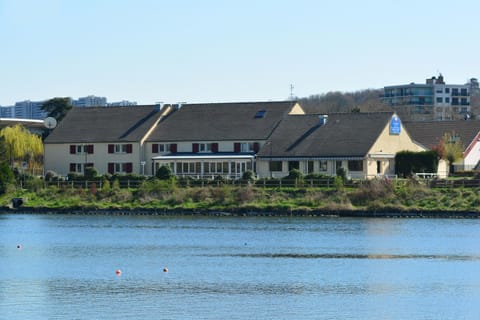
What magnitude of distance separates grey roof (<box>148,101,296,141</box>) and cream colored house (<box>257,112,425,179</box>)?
94.9 inches

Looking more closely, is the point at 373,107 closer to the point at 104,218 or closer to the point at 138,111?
the point at 138,111

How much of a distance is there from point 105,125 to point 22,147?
9466mm

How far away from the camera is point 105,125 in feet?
323

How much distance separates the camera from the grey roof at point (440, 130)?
9427cm

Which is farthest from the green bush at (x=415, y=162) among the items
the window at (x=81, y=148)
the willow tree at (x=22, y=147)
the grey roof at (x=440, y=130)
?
the willow tree at (x=22, y=147)

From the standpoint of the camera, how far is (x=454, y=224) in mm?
62312

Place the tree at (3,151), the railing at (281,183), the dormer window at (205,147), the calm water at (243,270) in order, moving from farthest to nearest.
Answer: the tree at (3,151) < the dormer window at (205,147) < the railing at (281,183) < the calm water at (243,270)

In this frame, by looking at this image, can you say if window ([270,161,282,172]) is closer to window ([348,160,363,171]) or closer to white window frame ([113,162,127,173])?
window ([348,160,363,171])

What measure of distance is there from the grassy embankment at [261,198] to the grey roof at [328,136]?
35.8ft

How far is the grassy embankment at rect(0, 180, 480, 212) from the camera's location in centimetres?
6956

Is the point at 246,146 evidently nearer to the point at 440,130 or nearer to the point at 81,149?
the point at 81,149

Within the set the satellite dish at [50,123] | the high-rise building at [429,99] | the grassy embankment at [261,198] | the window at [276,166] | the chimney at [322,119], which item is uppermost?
the high-rise building at [429,99]

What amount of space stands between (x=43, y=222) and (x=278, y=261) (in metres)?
26.6

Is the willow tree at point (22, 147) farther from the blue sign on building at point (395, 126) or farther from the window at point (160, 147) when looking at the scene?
the blue sign on building at point (395, 126)
